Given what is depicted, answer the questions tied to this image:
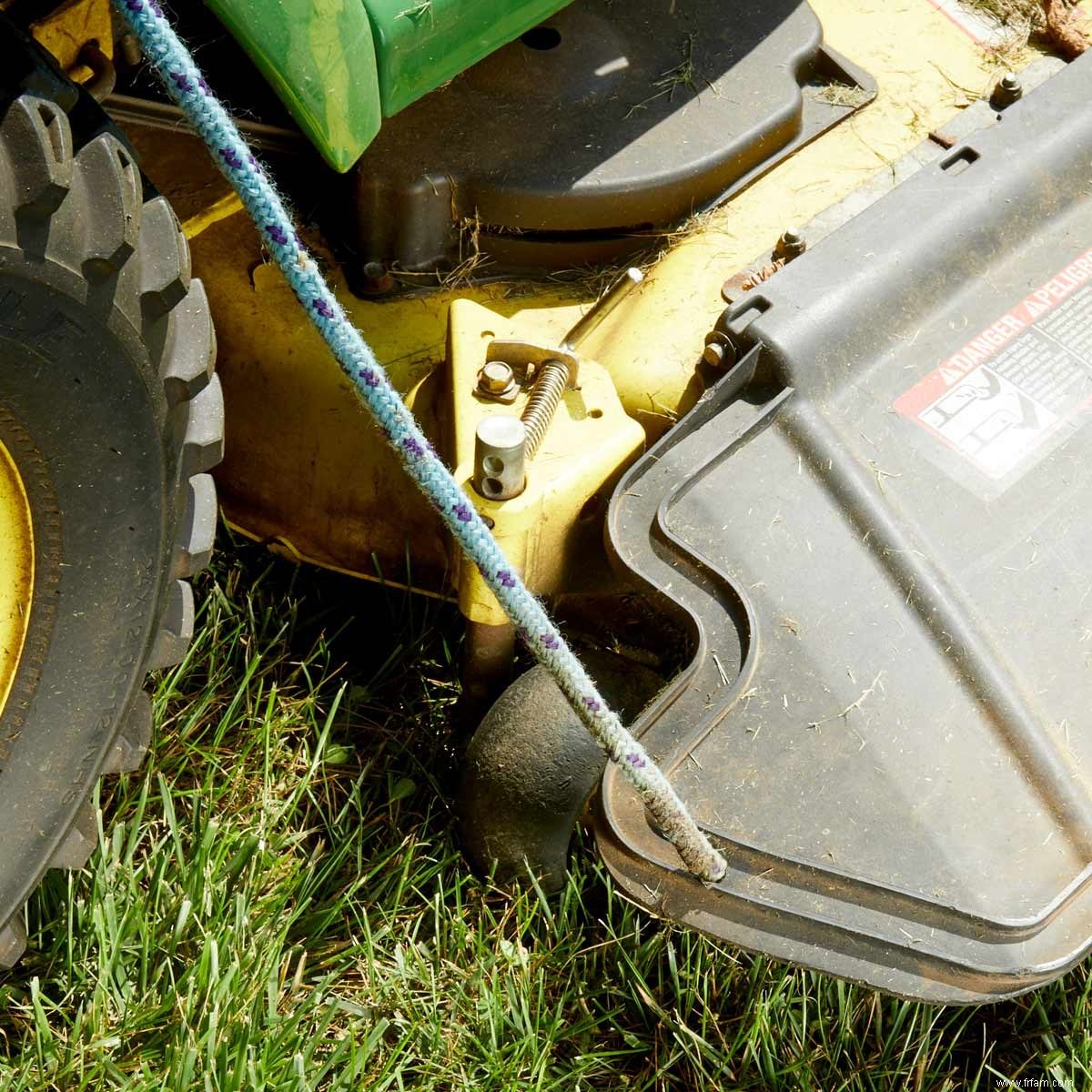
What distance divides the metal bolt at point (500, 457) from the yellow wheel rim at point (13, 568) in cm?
39

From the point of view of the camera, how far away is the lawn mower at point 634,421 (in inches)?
49.2

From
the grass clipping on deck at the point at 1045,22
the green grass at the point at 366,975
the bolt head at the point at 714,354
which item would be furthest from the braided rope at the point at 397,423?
→ the grass clipping on deck at the point at 1045,22

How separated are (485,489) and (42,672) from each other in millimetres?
430

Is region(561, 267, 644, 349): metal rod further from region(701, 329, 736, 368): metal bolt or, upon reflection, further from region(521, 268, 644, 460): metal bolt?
region(701, 329, 736, 368): metal bolt

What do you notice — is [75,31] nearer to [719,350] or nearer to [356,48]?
[356,48]

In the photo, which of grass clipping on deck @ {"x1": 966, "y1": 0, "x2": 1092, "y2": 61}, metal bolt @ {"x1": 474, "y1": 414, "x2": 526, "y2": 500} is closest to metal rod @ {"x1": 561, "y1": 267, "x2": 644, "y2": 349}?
metal bolt @ {"x1": 474, "y1": 414, "x2": 526, "y2": 500}

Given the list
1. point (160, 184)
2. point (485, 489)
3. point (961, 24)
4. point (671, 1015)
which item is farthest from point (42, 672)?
point (961, 24)

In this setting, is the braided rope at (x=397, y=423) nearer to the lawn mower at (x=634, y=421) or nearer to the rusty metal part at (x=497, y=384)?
the lawn mower at (x=634, y=421)

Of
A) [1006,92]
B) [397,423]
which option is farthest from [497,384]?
[1006,92]

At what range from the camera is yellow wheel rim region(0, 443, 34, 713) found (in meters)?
1.22

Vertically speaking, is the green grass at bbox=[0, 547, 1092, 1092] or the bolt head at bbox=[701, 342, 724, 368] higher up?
the bolt head at bbox=[701, 342, 724, 368]

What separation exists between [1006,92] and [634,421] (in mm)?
679

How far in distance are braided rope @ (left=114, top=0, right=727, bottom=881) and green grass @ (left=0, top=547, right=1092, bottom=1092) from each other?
268 millimetres

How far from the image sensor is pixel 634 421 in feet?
4.79
